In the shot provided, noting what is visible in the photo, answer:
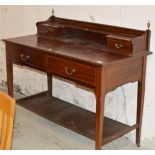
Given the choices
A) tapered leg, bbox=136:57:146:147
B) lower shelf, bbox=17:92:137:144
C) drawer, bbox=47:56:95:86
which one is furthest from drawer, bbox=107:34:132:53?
lower shelf, bbox=17:92:137:144

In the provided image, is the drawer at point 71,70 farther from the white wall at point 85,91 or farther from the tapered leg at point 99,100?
the white wall at point 85,91

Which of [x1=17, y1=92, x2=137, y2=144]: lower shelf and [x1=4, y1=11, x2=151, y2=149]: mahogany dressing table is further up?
[x1=4, y1=11, x2=151, y2=149]: mahogany dressing table

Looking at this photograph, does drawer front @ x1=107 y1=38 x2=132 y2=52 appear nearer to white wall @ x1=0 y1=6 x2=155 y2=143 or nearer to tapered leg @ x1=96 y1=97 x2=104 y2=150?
white wall @ x1=0 y1=6 x2=155 y2=143

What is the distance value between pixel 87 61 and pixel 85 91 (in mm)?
902

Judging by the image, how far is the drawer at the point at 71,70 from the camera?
6.82 feet

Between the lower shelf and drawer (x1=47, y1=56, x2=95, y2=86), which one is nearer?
drawer (x1=47, y1=56, x2=95, y2=86)

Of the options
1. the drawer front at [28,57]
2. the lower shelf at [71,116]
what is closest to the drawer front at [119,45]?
the drawer front at [28,57]

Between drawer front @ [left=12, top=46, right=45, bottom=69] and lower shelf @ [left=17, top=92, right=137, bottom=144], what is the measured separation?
0.47m

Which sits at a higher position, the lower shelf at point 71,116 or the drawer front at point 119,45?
the drawer front at point 119,45

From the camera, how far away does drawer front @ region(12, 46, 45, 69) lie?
94.8 inches

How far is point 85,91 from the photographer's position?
115 inches

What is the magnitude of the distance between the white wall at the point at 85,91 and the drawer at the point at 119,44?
0.23 meters

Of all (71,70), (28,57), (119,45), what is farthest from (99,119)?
(28,57)
